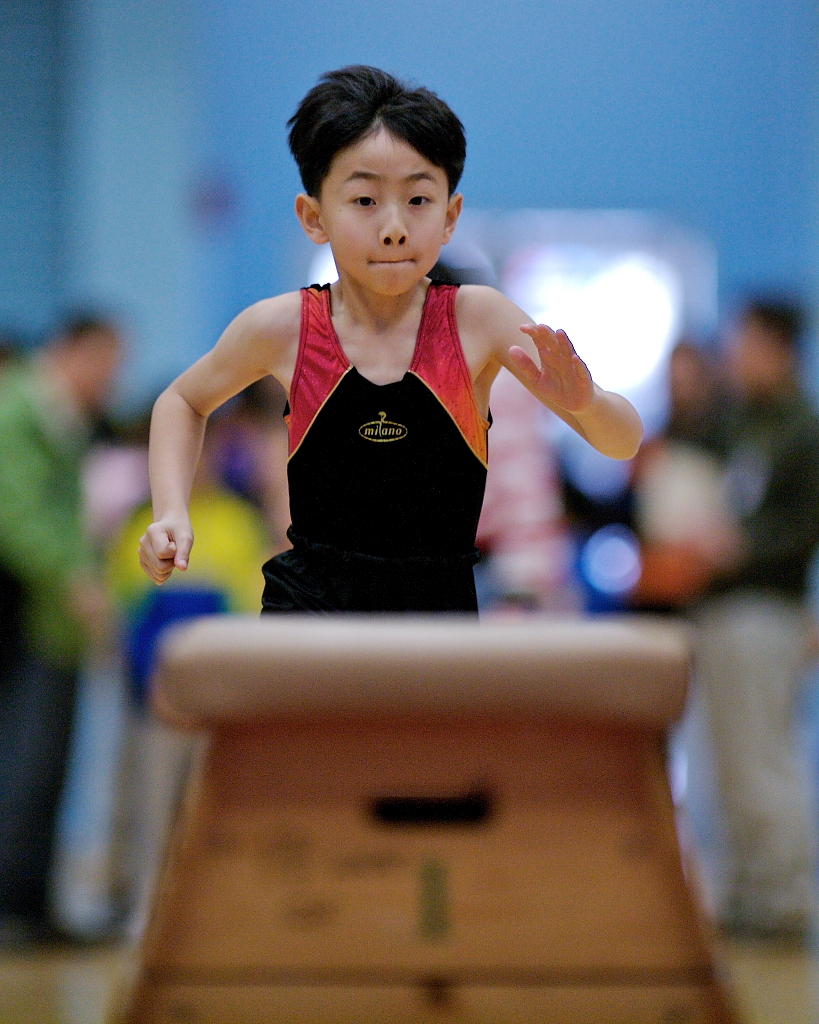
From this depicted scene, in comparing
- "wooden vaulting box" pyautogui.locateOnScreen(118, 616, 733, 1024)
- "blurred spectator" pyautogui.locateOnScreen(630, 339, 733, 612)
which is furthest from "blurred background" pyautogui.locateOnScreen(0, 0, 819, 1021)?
"wooden vaulting box" pyautogui.locateOnScreen(118, 616, 733, 1024)

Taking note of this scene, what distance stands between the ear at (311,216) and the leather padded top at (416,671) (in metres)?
0.29

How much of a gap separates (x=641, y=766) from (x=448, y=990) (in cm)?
23

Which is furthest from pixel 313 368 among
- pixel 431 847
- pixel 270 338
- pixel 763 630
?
pixel 763 630

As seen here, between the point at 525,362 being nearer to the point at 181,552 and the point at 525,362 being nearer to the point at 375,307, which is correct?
the point at 375,307

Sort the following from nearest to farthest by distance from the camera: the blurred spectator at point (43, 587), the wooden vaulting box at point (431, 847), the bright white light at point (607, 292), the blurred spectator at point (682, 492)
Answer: the wooden vaulting box at point (431, 847)
the blurred spectator at point (43, 587)
the blurred spectator at point (682, 492)
the bright white light at point (607, 292)

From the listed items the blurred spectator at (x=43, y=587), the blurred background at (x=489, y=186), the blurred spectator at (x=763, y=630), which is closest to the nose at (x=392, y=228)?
the blurred spectator at (x=43, y=587)

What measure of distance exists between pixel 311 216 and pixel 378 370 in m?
0.12

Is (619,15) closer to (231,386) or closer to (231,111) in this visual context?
(231,111)

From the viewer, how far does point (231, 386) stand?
1085 mm

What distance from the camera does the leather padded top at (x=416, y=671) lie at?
107 centimetres

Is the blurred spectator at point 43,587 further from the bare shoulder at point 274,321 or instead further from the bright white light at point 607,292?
the bright white light at point 607,292

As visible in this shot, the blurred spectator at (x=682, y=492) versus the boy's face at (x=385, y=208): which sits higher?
the boy's face at (x=385, y=208)

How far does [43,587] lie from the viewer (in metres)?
3.04

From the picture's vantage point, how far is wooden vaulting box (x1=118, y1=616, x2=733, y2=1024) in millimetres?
1099
